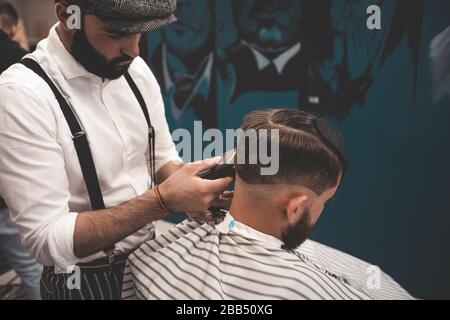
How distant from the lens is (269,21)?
2.57m

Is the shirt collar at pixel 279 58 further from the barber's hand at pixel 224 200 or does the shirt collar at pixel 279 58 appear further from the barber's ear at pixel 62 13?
the barber's ear at pixel 62 13

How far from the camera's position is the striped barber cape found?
45.1 inches

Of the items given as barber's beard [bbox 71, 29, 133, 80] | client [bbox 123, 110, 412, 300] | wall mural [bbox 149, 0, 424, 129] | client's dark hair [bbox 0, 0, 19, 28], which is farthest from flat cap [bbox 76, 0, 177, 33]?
client's dark hair [bbox 0, 0, 19, 28]

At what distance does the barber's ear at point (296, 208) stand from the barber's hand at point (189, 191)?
0.70 ft

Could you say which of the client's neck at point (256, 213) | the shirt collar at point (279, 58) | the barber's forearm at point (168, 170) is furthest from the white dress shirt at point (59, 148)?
the shirt collar at point (279, 58)

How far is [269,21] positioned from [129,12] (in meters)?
1.63

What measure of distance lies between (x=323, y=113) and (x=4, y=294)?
8.23 ft

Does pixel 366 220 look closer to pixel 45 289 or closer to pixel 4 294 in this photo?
pixel 45 289

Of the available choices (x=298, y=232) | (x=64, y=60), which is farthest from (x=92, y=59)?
(x=298, y=232)

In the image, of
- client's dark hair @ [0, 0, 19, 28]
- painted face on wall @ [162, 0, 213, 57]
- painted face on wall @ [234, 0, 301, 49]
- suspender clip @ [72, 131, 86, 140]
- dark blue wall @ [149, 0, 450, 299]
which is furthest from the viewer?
painted face on wall @ [162, 0, 213, 57]

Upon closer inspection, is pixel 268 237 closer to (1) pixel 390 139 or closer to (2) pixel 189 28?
(1) pixel 390 139

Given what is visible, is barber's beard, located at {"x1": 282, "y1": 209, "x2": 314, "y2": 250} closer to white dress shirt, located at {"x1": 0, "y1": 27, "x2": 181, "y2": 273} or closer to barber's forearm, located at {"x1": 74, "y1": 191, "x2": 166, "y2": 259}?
barber's forearm, located at {"x1": 74, "y1": 191, "x2": 166, "y2": 259}

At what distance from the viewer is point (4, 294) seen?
8.88ft
